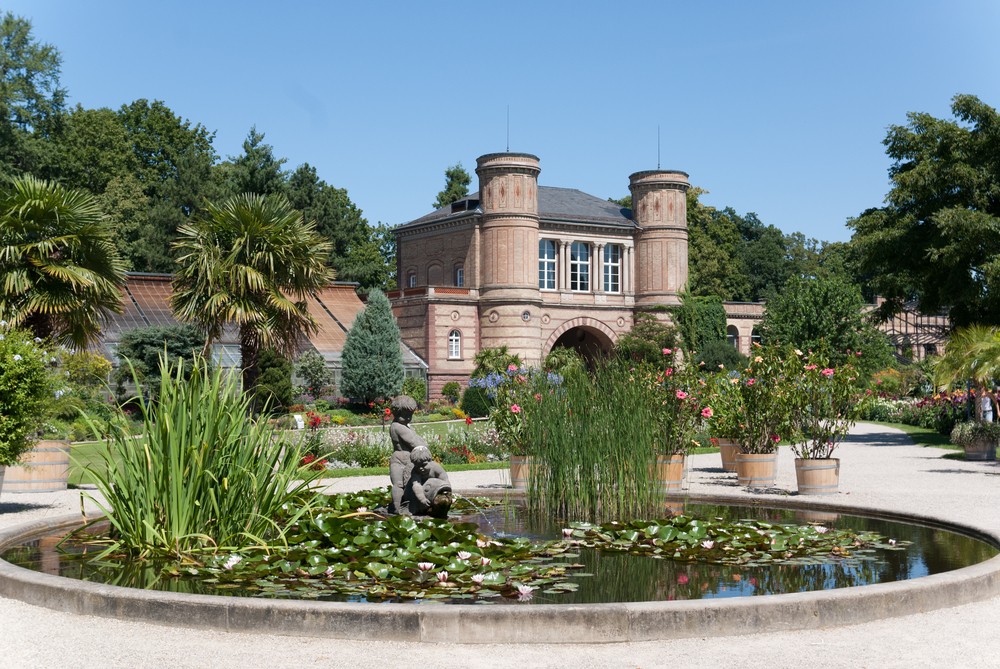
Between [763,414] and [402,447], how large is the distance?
7266mm

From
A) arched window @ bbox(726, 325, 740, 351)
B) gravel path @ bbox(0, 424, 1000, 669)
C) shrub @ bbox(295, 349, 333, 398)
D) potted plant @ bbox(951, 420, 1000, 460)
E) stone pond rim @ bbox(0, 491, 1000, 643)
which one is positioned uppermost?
arched window @ bbox(726, 325, 740, 351)

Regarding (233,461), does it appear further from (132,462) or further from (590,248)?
(590,248)

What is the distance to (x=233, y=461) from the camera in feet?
25.0

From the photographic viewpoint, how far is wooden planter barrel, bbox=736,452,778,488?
14734 millimetres

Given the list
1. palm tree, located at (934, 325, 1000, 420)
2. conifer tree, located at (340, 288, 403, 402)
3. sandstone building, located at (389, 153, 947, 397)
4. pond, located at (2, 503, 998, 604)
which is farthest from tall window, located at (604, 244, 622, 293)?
pond, located at (2, 503, 998, 604)

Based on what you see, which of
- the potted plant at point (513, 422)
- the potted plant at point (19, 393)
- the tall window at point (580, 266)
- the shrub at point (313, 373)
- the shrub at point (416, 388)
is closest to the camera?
the potted plant at point (19, 393)

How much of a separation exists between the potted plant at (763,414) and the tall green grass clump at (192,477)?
836 centimetres

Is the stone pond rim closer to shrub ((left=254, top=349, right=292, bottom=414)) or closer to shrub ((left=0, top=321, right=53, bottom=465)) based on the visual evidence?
shrub ((left=0, top=321, right=53, bottom=465))

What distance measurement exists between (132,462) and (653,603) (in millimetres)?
3929

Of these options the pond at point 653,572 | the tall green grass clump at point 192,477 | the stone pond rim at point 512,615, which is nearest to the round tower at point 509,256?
the pond at point 653,572

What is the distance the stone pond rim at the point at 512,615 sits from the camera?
5.61 m

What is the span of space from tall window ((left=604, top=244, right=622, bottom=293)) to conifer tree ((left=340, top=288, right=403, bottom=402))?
51.8 ft

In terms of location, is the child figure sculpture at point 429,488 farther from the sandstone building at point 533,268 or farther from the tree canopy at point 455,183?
the tree canopy at point 455,183

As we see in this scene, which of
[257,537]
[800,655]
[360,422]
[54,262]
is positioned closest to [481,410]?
[360,422]
